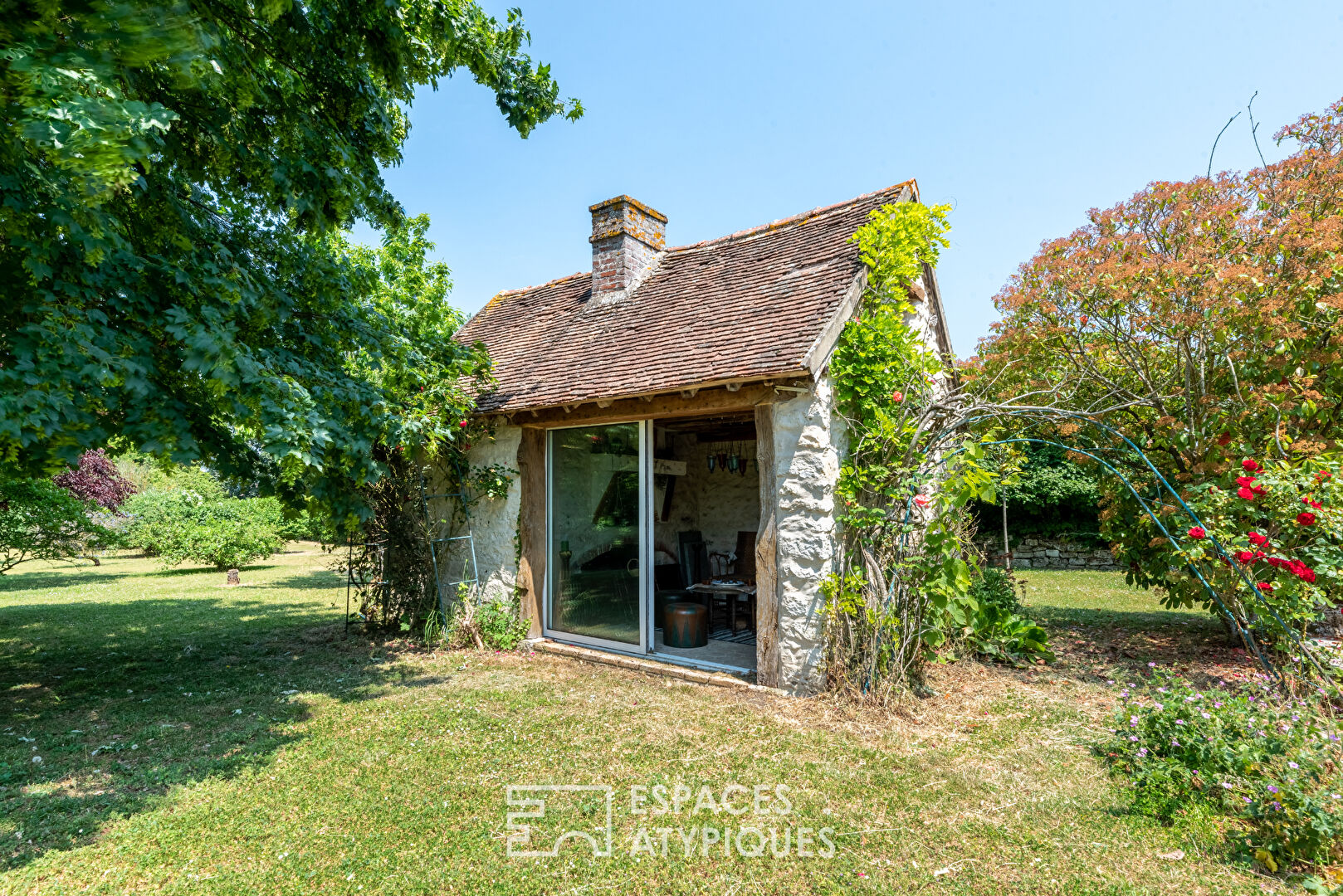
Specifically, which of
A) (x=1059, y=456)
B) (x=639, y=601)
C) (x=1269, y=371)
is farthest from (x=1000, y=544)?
(x=639, y=601)

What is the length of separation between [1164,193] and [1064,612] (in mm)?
6534

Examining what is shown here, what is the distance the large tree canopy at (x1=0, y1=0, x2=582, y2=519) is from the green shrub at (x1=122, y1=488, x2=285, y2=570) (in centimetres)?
1467

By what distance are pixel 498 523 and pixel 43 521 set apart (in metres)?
7.23

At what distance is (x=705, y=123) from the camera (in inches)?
306

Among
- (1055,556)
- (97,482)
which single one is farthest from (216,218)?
(1055,556)

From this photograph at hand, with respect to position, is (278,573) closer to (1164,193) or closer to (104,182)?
(104,182)

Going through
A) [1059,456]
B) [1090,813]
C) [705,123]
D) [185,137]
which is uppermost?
[705,123]

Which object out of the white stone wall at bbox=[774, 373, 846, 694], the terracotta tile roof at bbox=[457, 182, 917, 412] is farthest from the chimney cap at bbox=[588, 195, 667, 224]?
the white stone wall at bbox=[774, 373, 846, 694]

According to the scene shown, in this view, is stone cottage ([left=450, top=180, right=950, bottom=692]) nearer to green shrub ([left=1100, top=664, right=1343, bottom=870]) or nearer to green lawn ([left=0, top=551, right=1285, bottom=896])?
green lawn ([left=0, top=551, right=1285, bottom=896])

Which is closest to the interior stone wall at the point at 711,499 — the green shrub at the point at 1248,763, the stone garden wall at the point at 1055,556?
the green shrub at the point at 1248,763

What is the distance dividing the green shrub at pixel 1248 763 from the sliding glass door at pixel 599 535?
471 cm

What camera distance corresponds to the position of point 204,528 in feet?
62.5

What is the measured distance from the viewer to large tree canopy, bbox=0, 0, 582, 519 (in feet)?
8.82

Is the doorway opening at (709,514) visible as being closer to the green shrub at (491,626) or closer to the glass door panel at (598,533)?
the glass door panel at (598,533)
